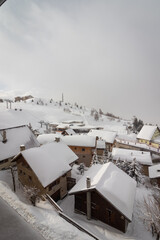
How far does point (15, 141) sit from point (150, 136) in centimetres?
4113

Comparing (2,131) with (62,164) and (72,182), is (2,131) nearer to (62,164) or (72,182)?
(62,164)

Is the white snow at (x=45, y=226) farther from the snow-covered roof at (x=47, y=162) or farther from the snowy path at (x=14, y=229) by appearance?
the snow-covered roof at (x=47, y=162)

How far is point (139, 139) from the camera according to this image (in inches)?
1940

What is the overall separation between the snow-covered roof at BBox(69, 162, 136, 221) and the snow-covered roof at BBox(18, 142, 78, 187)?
2909mm

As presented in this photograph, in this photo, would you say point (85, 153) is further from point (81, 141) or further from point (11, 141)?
point (11, 141)

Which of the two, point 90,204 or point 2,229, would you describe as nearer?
point 2,229

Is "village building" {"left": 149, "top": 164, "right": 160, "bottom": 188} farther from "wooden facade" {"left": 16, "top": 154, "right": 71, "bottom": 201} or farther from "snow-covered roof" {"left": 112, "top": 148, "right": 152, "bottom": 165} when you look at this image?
"wooden facade" {"left": 16, "top": 154, "right": 71, "bottom": 201}

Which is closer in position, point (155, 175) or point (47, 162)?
point (47, 162)

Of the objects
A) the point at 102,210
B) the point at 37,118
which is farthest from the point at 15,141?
the point at 37,118

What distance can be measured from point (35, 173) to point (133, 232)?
39.8 ft

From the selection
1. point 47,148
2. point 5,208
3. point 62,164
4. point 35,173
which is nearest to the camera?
point 5,208

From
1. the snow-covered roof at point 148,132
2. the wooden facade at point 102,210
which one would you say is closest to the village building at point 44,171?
the wooden facade at point 102,210

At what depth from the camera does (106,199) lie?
14.2 meters

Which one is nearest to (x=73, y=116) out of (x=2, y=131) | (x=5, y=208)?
(x=2, y=131)
